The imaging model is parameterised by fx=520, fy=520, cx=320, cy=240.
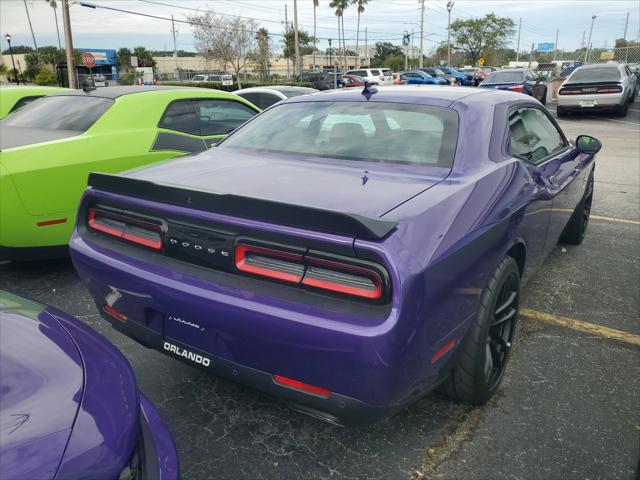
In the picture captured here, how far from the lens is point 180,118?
16.4 feet

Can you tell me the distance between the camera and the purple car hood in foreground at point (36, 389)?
121cm

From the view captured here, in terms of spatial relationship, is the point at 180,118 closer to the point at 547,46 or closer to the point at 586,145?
the point at 586,145

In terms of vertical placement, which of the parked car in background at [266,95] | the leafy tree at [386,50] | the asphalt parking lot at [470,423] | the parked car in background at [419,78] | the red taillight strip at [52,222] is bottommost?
the asphalt parking lot at [470,423]

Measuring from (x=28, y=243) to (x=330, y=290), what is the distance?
3.07 m

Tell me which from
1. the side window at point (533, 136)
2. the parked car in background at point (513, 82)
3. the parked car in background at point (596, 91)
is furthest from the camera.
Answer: the parked car in background at point (513, 82)

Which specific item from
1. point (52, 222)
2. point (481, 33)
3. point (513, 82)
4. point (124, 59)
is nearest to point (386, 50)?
point (481, 33)

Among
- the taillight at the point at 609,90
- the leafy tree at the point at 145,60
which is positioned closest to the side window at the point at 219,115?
the taillight at the point at 609,90

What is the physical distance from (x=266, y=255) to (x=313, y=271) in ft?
0.68

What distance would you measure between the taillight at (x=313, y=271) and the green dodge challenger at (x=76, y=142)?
258cm

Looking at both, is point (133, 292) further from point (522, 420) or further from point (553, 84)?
point (553, 84)

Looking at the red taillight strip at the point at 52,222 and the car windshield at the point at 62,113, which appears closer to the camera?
the red taillight strip at the point at 52,222

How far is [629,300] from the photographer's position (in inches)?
153

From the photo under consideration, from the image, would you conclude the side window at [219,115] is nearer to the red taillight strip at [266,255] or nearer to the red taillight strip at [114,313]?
the red taillight strip at [114,313]

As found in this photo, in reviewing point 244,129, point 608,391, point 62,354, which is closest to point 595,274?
point 608,391
